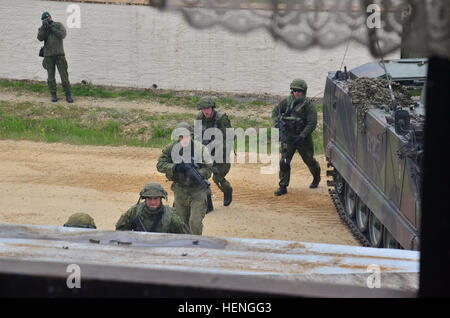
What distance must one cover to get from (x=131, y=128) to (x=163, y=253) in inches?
484

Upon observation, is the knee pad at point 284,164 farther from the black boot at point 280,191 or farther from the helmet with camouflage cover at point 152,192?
the helmet with camouflage cover at point 152,192

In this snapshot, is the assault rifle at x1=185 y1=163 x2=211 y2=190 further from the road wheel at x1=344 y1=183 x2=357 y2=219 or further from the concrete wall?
the concrete wall

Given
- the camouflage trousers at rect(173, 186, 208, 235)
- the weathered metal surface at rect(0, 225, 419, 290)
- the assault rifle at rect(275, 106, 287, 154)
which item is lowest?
the camouflage trousers at rect(173, 186, 208, 235)

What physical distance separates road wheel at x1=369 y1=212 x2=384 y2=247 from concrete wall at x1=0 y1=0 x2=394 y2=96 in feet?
24.1

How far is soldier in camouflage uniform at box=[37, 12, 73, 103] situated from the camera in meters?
15.5

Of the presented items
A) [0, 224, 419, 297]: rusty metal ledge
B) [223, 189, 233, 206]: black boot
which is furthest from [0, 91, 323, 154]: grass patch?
[0, 224, 419, 297]: rusty metal ledge

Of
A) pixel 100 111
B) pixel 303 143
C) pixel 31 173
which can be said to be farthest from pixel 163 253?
pixel 100 111

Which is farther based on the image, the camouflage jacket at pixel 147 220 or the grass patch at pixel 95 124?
the grass patch at pixel 95 124

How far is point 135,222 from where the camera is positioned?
7105 mm

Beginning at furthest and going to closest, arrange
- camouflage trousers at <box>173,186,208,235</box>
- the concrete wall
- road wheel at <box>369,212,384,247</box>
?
1. the concrete wall
2. road wheel at <box>369,212,384,247</box>
3. camouflage trousers at <box>173,186,208,235</box>

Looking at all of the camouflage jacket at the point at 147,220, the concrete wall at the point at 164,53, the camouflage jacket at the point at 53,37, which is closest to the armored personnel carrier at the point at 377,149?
the camouflage jacket at the point at 147,220

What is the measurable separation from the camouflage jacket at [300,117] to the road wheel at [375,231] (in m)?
2.12

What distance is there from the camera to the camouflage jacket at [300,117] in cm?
1098
